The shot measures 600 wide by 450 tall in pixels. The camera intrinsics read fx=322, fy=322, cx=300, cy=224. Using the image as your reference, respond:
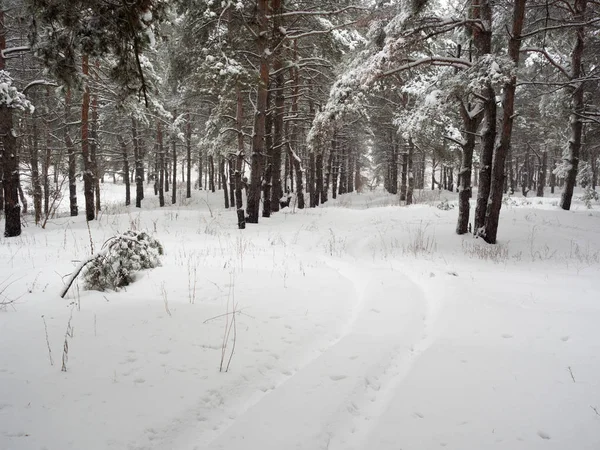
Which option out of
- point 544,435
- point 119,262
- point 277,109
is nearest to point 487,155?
point 544,435

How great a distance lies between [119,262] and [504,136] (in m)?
9.19

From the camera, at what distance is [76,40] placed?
153 inches

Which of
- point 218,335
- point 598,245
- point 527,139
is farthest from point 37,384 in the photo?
point 527,139

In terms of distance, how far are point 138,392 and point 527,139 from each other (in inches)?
1428

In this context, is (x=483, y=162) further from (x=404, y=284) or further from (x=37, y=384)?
(x=37, y=384)

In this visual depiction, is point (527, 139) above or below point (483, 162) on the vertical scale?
above

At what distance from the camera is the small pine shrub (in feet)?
14.4

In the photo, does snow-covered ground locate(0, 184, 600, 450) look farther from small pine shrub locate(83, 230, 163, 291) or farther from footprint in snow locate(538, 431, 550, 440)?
small pine shrub locate(83, 230, 163, 291)

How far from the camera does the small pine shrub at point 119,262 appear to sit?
4391 mm

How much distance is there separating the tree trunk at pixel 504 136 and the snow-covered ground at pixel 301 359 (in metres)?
2.87

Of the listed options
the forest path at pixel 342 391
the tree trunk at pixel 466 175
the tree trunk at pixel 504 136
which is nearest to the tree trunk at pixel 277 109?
the tree trunk at pixel 466 175

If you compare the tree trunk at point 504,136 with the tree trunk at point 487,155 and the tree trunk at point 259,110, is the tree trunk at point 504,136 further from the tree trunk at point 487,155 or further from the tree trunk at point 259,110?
the tree trunk at point 259,110

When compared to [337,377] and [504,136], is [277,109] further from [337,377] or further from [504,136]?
[337,377]

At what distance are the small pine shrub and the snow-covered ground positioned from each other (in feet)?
0.68
